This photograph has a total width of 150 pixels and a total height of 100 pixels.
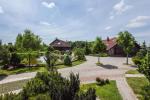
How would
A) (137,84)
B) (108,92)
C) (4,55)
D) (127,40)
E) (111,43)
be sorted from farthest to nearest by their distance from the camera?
(111,43) → (127,40) → (4,55) → (137,84) → (108,92)

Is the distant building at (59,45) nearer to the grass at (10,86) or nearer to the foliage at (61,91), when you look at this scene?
the grass at (10,86)

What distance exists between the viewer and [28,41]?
52875 millimetres

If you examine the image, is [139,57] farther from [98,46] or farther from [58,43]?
[58,43]

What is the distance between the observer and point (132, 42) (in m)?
38.2

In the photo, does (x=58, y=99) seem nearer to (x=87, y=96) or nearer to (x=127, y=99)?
(x=87, y=96)

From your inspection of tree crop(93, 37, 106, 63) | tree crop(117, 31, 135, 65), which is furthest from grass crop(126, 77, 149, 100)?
tree crop(93, 37, 106, 63)

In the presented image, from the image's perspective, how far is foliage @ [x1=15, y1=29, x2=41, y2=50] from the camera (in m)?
52.7

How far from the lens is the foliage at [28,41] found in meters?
52.7

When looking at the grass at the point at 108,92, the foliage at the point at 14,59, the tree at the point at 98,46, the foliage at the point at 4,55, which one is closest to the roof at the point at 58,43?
the tree at the point at 98,46

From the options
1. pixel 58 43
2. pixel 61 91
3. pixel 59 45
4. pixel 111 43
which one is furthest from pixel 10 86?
pixel 58 43

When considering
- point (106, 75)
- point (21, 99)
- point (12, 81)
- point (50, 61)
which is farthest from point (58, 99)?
point (106, 75)

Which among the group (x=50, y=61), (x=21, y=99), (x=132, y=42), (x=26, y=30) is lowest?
(x=21, y=99)

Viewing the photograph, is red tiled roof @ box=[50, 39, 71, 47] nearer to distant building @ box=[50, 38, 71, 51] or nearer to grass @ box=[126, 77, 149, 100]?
distant building @ box=[50, 38, 71, 51]

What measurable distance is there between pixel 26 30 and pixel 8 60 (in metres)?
22.5
